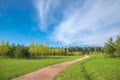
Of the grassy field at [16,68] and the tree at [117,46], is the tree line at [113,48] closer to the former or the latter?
the tree at [117,46]

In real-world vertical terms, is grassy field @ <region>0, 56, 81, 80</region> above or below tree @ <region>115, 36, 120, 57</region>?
below

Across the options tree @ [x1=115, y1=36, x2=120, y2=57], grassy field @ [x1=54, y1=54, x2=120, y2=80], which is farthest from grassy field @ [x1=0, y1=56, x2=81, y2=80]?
tree @ [x1=115, y1=36, x2=120, y2=57]

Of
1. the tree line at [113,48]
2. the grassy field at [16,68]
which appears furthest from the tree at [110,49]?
the grassy field at [16,68]

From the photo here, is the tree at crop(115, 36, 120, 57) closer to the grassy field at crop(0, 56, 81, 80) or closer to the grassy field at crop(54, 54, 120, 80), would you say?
the grassy field at crop(0, 56, 81, 80)

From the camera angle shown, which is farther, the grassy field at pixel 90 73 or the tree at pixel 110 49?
the tree at pixel 110 49

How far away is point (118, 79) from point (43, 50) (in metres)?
70.4

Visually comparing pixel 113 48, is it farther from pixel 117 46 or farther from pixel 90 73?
pixel 90 73

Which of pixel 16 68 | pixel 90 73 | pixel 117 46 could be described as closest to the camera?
pixel 90 73

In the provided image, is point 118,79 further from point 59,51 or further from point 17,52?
point 59,51

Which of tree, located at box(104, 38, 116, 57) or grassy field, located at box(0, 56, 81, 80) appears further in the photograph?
tree, located at box(104, 38, 116, 57)

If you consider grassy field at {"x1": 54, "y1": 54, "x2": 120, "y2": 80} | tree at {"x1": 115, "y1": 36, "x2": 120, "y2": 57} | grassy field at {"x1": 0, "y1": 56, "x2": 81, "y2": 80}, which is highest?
tree at {"x1": 115, "y1": 36, "x2": 120, "y2": 57}

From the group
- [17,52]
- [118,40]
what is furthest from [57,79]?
[17,52]

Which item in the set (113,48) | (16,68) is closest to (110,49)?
(113,48)

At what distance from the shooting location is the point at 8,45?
7606cm
